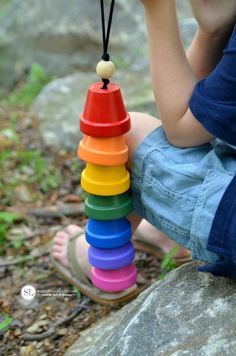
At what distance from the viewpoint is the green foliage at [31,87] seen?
376 centimetres

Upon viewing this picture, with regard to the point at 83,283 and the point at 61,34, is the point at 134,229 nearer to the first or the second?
the point at 83,283

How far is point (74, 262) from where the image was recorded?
2.14m

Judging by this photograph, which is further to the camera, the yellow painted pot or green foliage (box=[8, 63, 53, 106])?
green foliage (box=[8, 63, 53, 106])

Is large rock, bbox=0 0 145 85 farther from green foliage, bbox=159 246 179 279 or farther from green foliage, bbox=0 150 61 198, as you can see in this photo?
green foliage, bbox=159 246 179 279

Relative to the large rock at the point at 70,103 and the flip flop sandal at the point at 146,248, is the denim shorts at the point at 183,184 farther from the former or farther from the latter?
the large rock at the point at 70,103

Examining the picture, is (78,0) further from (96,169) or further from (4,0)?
(96,169)

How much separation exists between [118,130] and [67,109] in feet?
5.61

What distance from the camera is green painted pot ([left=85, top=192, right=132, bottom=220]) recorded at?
177 centimetres

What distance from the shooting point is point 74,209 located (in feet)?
8.73

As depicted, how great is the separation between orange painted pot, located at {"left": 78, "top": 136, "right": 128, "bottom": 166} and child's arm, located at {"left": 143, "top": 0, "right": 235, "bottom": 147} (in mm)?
144

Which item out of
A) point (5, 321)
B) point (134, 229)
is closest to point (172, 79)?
point (134, 229)

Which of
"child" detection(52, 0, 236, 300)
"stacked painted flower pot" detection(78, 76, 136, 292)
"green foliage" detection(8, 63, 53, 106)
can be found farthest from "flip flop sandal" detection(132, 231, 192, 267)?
"green foliage" detection(8, 63, 53, 106)

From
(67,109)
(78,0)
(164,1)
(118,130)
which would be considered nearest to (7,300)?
(118,130)

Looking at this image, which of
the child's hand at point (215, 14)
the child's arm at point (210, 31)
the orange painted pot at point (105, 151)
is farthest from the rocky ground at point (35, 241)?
the child's hand at point (215, 14)
